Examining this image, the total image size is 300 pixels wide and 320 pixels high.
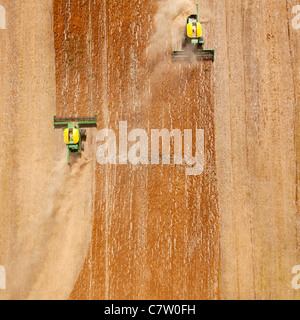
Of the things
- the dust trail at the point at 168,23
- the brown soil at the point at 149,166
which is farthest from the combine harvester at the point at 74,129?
the dust trail at the point at 168,23

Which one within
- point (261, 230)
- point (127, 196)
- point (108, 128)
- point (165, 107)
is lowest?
point (261, 230)

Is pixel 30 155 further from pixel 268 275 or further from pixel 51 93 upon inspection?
pixel 268 275

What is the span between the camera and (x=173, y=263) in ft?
17.1

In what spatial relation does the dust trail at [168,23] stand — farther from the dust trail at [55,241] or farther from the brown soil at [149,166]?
the dust trail at [55,241]

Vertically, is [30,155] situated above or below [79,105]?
below

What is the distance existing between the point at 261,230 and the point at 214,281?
116cm

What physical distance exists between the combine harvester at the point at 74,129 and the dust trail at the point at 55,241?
0.23 m

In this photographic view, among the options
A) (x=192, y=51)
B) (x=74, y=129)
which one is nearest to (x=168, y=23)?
(x=192, y=51)

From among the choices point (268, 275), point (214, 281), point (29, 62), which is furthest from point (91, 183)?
point (268, 275)

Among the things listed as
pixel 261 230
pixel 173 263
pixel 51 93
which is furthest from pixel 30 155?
pixel 261 230

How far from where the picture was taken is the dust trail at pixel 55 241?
5188 millimetres

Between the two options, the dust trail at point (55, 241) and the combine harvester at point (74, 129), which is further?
the dust trail at point (55, 241)

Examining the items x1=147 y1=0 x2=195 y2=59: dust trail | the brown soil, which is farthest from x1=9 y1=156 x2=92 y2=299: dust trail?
x1=147 y1=0 x2=195 y2=59: dust trail

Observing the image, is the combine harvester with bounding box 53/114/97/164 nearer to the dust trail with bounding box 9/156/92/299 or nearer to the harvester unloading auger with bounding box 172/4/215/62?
the dust trail with bounding box 9/156/92/299
